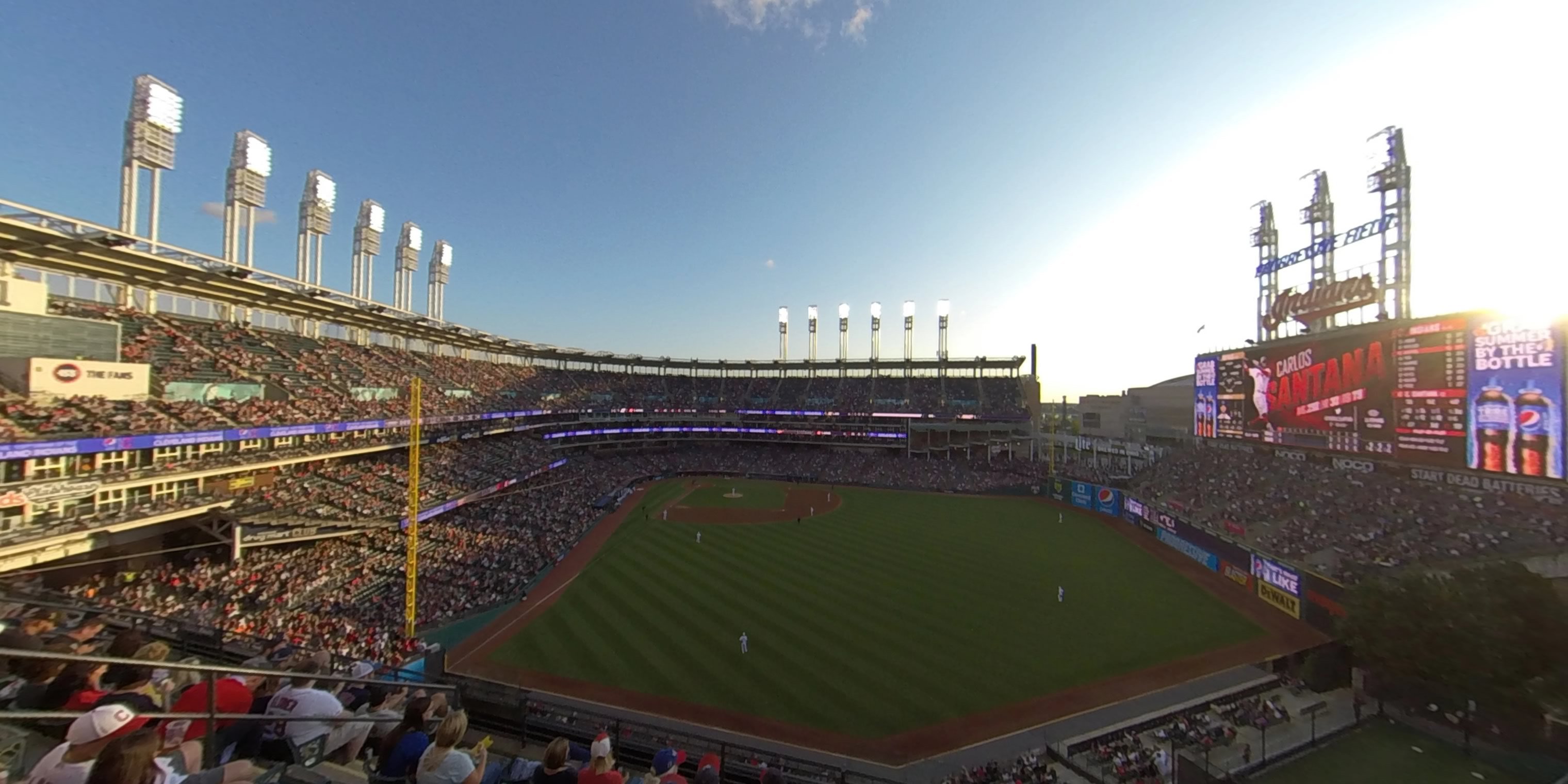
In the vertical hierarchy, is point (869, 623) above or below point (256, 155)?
below

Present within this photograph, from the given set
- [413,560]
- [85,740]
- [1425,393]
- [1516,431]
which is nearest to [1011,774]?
[85,740]

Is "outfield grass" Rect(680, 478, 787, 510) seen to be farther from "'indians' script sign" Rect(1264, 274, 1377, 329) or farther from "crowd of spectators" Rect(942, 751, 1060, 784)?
"'indians' script sign" Rect(1264, 274, 1377, 329)

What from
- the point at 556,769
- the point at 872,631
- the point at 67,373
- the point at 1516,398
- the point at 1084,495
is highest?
the point at 1516,398

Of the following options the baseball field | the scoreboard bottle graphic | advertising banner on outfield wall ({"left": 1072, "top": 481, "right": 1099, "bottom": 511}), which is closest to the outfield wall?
advertising banner on outfield wall ({"left": 1072, "top": 481, "right": 1099, "bottom": 511})

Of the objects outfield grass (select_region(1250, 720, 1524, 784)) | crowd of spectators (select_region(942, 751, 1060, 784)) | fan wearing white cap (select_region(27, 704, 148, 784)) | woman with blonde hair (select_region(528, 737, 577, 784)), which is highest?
fan wearing white cap (select_region(27, 704, 148, 784))

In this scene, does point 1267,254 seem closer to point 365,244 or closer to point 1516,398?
point 1516,398
